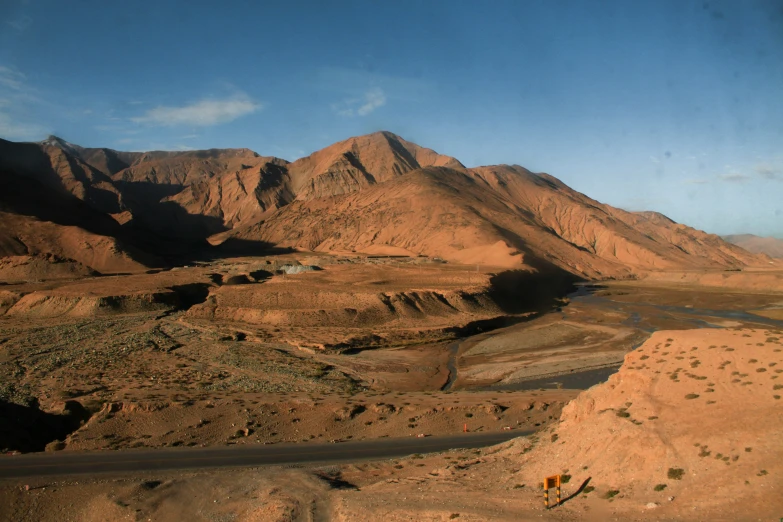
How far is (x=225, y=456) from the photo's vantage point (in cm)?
2273

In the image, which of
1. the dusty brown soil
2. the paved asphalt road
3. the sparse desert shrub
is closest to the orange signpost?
the dusty brown soil

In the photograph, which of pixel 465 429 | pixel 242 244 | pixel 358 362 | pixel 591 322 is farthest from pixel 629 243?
pixel 465 429

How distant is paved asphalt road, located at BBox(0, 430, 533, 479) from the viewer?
812 inches

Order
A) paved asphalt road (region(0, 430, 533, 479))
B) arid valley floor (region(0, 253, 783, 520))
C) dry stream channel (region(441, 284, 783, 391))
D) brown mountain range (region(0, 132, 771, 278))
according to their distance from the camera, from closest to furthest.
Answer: arid valley floor (region(0, 253, 783, 520)) → paved asphalt road (region(0, 430, 533, 479)) → dry stream channel (region(441, 284, 783, 391)) → brown mountain range (region(0, 132, 771, 278))

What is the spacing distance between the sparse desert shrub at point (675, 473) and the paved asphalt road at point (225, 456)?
10.9 meters

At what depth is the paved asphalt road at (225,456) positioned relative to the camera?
20625 mm

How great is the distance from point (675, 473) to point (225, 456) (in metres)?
17.4

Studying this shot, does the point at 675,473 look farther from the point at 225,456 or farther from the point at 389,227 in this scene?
the point at 389,227

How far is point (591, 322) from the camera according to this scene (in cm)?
6391

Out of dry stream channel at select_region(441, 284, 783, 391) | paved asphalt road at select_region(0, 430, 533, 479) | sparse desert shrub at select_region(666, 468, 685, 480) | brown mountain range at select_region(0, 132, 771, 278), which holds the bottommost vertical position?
paved asphalt road at select_region(0, 430, 533, 479)

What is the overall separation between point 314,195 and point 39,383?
162386 millimetres

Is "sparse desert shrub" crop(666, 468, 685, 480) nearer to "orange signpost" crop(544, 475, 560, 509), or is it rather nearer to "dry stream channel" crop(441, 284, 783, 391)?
"orange signpost" crop(544, 475, 560, 509)

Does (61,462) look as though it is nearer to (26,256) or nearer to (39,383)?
(39,383)

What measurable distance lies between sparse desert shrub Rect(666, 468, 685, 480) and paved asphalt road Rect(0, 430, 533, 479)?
431 inches
